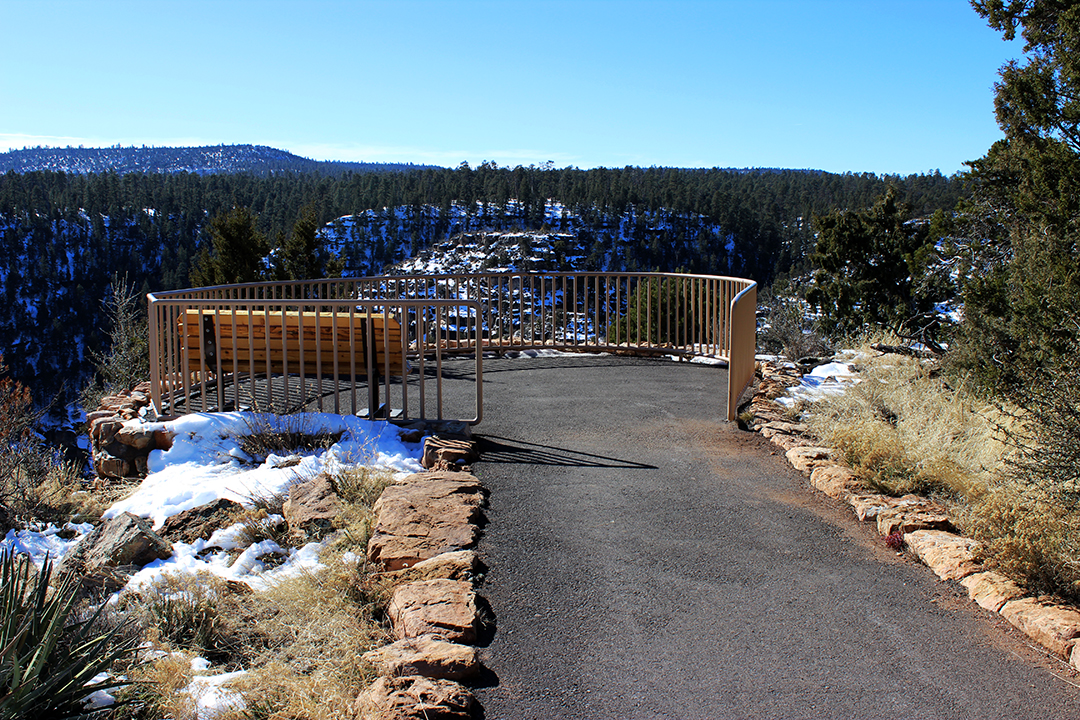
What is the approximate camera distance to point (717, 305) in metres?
10.9

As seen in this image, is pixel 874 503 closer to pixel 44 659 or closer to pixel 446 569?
pixel 446 569

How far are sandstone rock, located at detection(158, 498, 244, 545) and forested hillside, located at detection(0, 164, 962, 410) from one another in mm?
74780

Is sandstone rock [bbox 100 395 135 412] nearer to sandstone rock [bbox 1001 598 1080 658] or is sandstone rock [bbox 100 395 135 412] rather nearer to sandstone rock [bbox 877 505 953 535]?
sandstone rock [bbox 877 505 953 535]

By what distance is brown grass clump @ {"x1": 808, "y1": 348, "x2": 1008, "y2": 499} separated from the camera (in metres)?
5.48

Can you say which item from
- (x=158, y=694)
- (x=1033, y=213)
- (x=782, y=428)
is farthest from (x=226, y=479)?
(x=1033, y=213)

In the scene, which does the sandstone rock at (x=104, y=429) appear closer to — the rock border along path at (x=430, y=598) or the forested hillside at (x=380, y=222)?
the rock border along path at (x=430, y=598)

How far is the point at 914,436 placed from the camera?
602cm

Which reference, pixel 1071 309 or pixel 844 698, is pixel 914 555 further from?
pixel 1071 309

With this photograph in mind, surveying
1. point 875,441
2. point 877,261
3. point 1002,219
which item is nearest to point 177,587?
point 875,441

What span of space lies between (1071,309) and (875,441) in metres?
2.52

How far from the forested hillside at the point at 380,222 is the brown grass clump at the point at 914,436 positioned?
7226 cm

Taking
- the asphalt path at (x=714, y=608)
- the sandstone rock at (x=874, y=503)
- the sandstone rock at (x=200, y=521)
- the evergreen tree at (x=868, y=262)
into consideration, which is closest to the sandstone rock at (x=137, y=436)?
the sandstone rock at (x=200, y=521)

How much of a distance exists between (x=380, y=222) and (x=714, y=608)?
96438mm

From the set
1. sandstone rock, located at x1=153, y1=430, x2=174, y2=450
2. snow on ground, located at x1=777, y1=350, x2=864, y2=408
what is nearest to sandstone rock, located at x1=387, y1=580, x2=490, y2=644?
sandstone rock, located at x1=153, y1=430, x2=174, y2=450
